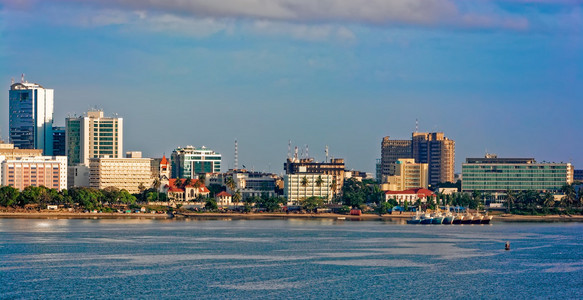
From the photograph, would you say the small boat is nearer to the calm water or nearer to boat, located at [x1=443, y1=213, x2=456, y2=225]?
boat, located at [x1=443, y1=213, x2=456, y2=225]

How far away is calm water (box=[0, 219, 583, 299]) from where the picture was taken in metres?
73.4

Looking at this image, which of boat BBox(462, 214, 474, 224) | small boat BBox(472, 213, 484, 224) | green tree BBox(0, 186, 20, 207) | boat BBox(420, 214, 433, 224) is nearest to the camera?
green tree BBox(0, 186, 20, 207)

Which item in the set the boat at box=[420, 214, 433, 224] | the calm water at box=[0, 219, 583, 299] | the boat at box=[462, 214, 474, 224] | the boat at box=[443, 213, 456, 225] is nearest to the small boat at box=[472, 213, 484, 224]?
the boat at box=[462, 214, 474, 224]

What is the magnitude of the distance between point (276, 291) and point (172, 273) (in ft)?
43.5

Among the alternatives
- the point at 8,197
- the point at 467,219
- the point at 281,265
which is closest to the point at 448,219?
the point at 467,219

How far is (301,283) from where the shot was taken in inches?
3049

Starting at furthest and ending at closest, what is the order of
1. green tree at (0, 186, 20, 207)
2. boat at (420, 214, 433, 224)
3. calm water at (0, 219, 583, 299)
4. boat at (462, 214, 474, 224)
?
boat at (462, 214, 474, 224) → boat at (420, 214, 433, 224) → green tree at (0, 186, 20, 207) → calm water at (0, 219, 583, 299)

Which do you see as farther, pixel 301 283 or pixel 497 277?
pixel 497 277

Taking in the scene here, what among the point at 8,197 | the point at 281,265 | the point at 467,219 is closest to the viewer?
the point at 281,265

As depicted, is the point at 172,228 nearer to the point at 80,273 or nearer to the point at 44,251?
the point at 44,251

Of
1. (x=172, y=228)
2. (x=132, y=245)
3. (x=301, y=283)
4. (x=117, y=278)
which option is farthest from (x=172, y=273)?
(x=172, y=228)

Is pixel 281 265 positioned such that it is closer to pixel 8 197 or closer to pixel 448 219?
pixel 448 219

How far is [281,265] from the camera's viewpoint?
89750 millimetres

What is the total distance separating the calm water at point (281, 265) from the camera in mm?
73375
